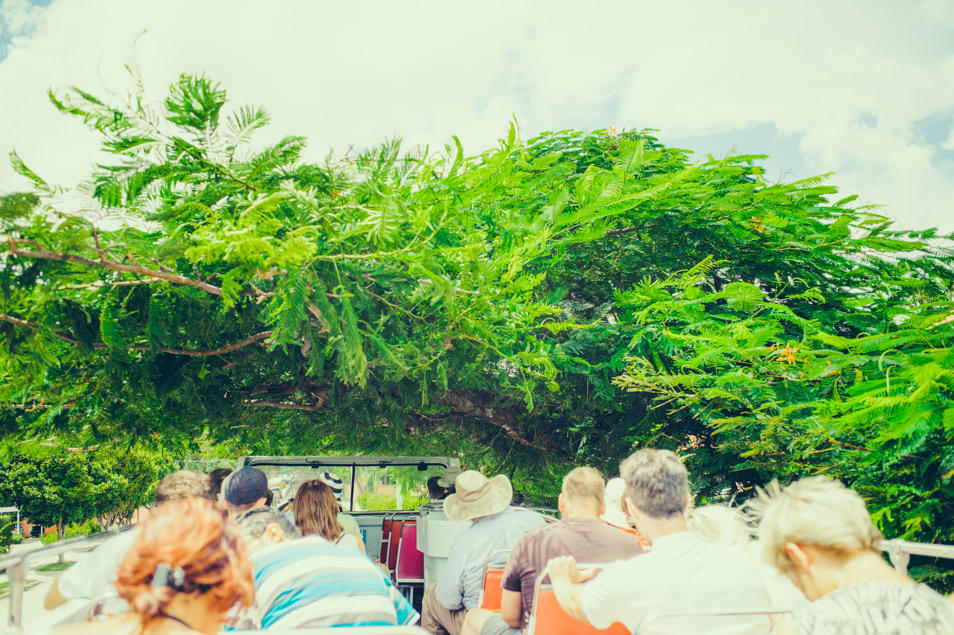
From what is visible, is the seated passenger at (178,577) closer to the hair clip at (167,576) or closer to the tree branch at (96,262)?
the hair clip at (167,576)

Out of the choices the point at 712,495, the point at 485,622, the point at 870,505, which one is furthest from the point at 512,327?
the point at 712,495

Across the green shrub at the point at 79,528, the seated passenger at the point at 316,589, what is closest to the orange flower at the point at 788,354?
the seated passenger at the point at 316,589

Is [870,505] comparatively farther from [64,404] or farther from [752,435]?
[64,404]

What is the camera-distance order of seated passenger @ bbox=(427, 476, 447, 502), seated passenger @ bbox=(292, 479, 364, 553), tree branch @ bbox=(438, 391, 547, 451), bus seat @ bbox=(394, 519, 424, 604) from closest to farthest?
1. seated passenger @ bbox=(292, 479, 364, 553)
2. bus seat @ bbox=(394, 519, 424, 604)
3. seated passenger @ bbox=(427, 476, 447, 502)
4. tree branch @ bbox=(438, 391, 547, 451)

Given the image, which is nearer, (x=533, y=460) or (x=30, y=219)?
(x=30, y=219)

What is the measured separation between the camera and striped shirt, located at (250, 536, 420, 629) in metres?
2.46

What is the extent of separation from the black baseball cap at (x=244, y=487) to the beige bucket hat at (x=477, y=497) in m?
1.78

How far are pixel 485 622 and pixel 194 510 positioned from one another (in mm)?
2504

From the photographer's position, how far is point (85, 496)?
25094mm

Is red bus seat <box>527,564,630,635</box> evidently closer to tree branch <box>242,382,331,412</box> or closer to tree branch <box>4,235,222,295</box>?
tree branch <box>4,235,222,295</box>

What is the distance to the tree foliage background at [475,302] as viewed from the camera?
319cm

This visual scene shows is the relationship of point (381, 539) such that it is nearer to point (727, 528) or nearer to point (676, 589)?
point (727, 528)

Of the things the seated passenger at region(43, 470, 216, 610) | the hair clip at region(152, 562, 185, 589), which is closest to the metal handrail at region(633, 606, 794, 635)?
the hair clip at region(152, 562, 185, 589)

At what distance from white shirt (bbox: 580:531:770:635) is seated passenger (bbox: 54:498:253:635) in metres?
1.46
